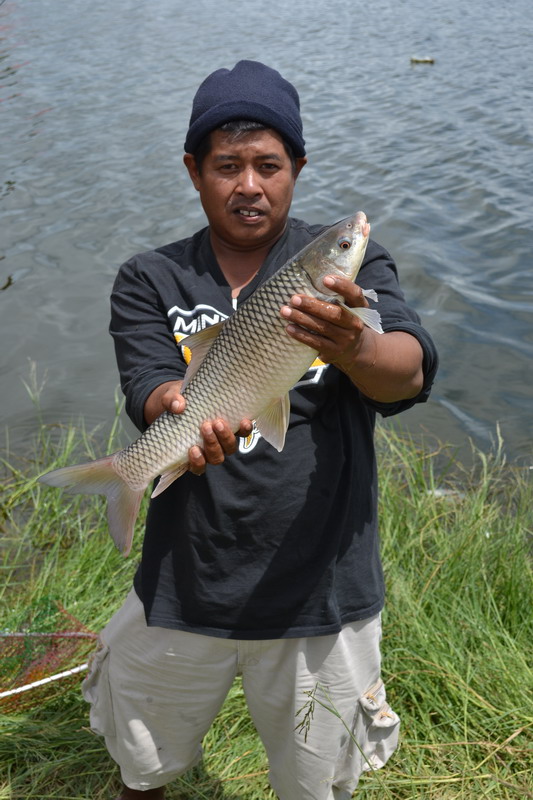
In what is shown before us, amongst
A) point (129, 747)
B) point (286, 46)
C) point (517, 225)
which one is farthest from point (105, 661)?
point (286, 46)

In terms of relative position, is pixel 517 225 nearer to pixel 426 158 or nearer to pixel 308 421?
pixel 426 158

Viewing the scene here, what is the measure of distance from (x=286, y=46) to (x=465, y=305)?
33.4ft

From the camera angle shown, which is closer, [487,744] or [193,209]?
[487,744]

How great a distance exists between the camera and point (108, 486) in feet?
7.39

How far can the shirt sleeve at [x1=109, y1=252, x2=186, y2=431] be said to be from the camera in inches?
93.3

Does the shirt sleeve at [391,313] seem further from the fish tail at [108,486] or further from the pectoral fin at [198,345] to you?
the fish tail at [108,486]

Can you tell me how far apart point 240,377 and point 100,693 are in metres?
1.09

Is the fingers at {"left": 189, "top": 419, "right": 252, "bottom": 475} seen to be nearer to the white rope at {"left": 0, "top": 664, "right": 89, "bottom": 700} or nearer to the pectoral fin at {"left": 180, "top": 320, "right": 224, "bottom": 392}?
the pectoral fin at {"left": 180, "top": 320, "right": 224, "bottom": 392}

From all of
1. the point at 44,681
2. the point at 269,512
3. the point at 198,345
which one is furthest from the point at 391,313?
the point at 44,681

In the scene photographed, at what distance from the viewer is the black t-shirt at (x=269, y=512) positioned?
2283mm

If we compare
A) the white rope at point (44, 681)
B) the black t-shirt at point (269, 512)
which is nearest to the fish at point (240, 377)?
the black t-shirt at point (269, 512)

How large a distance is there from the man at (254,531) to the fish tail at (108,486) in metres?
0.14

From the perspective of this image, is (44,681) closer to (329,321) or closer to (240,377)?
(240,377)

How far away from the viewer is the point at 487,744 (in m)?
2.67
